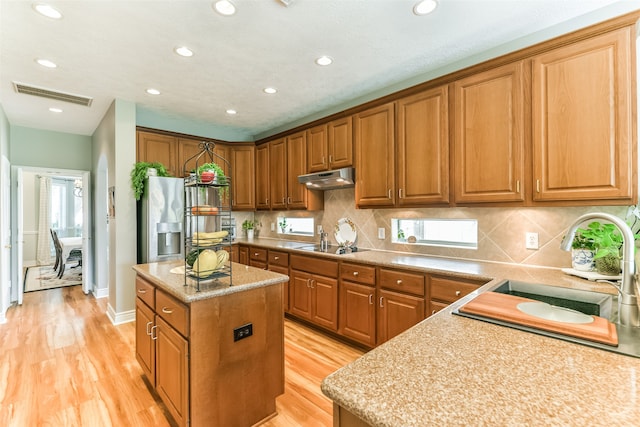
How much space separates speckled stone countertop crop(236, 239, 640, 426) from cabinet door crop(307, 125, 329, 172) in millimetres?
2812

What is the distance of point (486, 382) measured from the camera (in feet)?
2.29

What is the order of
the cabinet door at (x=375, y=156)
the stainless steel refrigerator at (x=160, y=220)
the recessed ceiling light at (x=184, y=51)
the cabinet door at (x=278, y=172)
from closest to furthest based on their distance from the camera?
1. the recessed ceiling light at (x=184, y=51)
2. the cabinet door at (x=375, y=156)
3. the stainless steel refrigerator at (x=160, y=220)
4. the cabinet door at (x=278, y=172)

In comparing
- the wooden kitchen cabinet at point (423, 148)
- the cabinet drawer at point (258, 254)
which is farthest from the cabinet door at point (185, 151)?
the wooden kitchen cabinet at point (423, 148)

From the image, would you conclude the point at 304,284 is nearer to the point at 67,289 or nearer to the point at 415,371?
the point at 415,371

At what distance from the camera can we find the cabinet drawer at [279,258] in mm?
3583

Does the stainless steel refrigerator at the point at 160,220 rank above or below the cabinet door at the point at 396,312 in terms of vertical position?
above

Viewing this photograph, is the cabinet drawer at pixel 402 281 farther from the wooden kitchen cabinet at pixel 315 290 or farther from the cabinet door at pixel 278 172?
the cabinet door at pixel 278 172

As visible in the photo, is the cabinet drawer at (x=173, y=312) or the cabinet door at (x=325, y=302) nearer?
the cabinet drawer at (x=173, y=312)

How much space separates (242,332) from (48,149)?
5177 millimetres

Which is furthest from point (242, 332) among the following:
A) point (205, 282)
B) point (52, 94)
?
point (52, 94)

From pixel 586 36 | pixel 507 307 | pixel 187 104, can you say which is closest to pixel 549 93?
pixel 586 36

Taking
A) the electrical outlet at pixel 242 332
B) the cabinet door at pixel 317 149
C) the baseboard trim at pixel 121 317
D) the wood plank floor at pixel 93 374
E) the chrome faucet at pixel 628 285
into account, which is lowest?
the wood plank floor at pixel 93 374

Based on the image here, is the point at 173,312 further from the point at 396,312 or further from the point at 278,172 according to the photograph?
the point at 278,172

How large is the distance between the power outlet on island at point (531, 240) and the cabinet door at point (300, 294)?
2077 millimetres
